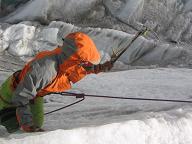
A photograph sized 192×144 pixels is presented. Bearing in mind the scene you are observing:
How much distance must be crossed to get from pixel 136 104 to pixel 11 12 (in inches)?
140

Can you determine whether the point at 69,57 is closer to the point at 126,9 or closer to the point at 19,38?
the point at 19,38

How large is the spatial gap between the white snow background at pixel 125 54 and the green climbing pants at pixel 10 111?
0.14 metres

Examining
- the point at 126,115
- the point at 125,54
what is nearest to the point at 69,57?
the point at 126,115

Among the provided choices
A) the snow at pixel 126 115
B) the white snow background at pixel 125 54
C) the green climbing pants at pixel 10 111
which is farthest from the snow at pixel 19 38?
the green climbing pants at pixel 10 111

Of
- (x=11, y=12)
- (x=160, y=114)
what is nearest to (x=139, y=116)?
(x=160, y=114)

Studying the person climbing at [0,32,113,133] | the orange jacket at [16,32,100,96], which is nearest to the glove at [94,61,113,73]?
the person climbing at [0,32,113,133]

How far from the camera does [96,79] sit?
5770 millimetres

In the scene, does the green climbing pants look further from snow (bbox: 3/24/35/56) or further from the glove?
snow (bbox: 3/24/35/56)

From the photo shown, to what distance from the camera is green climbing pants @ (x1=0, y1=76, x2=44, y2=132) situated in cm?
343

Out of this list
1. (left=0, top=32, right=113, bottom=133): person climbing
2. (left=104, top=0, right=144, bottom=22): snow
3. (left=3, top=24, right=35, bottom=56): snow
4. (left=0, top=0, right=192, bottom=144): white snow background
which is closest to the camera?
(left=0, top=32, right=113, bottom=133): person climbing

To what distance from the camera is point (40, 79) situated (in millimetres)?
3156

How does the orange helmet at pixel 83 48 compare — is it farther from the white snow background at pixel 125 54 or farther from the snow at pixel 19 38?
the snow at pixel 19 38

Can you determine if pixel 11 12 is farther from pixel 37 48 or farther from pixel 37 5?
pixel 37 48

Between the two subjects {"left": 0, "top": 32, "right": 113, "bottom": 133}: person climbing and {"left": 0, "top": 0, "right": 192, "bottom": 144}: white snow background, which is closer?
{"left": 0, "top": 32, "right": 113, "bottom": 133}: person climbing
